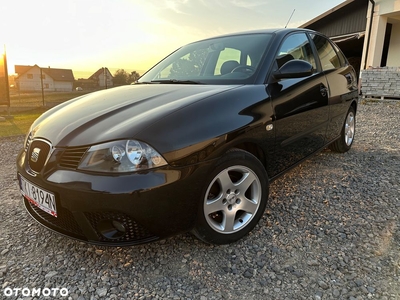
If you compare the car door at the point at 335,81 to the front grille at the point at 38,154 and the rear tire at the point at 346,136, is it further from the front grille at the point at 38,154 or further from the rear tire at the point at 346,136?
the front grille at the point at 38,154

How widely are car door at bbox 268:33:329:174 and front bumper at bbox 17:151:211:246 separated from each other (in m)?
0.93

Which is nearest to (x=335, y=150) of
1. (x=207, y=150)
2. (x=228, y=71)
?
(x=228, y=71)

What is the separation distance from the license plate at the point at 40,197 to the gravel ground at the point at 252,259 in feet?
1.26

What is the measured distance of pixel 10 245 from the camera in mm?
2111

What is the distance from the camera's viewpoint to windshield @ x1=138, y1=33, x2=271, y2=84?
2.49m

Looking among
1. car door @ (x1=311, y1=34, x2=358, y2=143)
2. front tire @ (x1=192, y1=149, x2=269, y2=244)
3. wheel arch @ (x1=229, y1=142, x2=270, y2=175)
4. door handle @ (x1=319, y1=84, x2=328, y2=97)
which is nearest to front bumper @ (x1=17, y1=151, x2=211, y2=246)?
front tire @ (x1=192, y1=149, x2=269, y2=244)

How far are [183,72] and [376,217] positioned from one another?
2.15m

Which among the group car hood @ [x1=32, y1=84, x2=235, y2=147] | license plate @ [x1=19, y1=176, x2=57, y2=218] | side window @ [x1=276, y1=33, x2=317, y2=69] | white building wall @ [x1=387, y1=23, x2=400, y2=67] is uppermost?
white building wall @ [x1=387, y1=23, x2=400, y2=67]

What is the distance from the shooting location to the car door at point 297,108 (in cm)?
240

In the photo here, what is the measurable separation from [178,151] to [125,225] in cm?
51

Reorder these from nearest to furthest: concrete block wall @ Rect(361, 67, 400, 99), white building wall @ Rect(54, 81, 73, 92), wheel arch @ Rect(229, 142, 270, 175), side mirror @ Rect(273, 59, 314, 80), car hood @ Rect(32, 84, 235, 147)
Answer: car hood @ Rect(32, 84, 235, 147)
wheel arch @ Rect(229, 142, 270, 175)
side mirror @ Rect(273, 59, 314, 80)
concrete block wall @ Rect(361, 67, 400, 99)
white building wall @ Rect(54, 81, 73, 92)

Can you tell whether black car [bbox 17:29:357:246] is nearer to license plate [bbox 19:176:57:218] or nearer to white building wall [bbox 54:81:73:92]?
license plate [bbox 19:176:57:218]

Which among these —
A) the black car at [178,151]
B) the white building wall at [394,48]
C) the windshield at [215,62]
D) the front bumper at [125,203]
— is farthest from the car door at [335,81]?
the white building wall at [394,48]

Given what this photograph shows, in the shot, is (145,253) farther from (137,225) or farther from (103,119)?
(103,119)
